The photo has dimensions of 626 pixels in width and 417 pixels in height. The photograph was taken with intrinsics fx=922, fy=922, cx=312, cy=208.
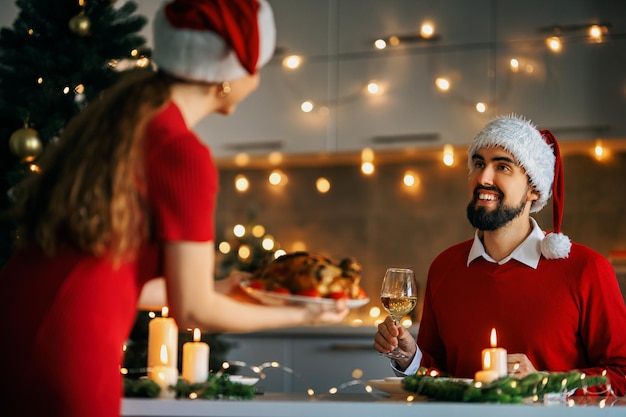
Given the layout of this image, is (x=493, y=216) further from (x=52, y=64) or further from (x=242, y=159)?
(x=242, y=159)

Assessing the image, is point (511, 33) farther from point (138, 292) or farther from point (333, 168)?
point (138, 292)

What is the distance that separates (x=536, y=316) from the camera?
251cm

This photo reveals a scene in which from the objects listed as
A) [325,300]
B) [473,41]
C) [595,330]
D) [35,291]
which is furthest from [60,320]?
[473,41]

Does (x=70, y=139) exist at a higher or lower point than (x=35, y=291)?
higher

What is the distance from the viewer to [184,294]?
1.30 metres

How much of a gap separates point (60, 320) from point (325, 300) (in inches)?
15.7

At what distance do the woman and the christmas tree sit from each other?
1620 mm

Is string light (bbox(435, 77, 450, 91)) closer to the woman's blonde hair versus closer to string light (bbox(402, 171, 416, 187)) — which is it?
string light (bbox(402, 171, 416, 187))

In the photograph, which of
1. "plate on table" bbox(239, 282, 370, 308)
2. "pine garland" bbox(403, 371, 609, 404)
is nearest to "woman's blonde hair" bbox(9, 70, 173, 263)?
"plate on table" bbox(239, 282, 370, 308)

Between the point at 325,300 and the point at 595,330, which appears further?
the point at 595,330

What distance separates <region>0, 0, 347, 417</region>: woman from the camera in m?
1.23

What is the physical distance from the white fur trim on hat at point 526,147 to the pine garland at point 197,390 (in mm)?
1298

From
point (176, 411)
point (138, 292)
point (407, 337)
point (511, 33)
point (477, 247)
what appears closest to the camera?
point (138, 292)

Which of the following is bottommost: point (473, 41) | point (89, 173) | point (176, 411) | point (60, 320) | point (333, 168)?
point (176, 411)
